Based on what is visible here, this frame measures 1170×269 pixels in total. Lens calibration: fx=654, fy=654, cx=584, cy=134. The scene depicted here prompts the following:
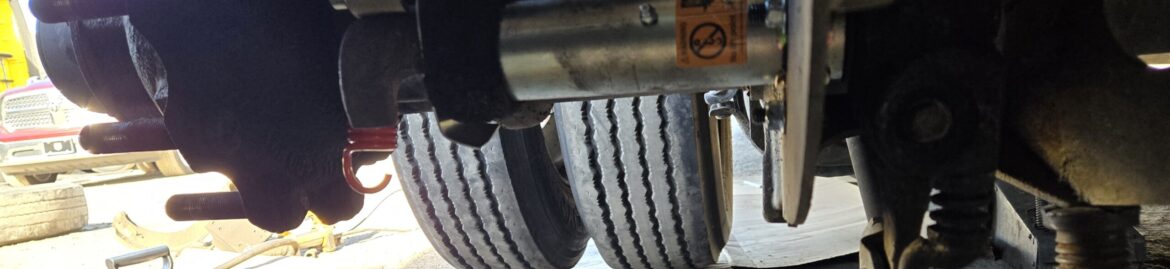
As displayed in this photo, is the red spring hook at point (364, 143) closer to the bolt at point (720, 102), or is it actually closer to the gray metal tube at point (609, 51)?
the gray metal tube at point (609, 51)

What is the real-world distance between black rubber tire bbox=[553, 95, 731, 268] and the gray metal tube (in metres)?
0.66

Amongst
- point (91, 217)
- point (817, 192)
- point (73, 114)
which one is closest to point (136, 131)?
point (817, 192)

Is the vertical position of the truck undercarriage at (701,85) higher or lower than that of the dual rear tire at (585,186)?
higher

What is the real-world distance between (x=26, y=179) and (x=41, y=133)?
1.23 meters

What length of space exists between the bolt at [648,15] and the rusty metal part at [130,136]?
45cm

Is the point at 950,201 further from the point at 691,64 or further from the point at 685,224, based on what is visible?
the point at 685,224

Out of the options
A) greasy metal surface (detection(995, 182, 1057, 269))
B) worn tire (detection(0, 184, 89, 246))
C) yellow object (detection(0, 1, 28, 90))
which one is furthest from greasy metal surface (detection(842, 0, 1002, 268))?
yellow object (detection(0, 1, 28, 90))

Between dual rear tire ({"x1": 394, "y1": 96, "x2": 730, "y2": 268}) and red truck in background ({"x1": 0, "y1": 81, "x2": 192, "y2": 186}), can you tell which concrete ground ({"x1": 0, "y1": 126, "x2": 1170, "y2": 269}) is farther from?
red truck in background ({"x1": 0, "y1": 81, "x2": 192, "y2": 186})

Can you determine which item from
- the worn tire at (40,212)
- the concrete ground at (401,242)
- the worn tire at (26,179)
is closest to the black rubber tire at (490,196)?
the concrete ground at (401,242)

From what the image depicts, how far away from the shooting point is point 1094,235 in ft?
1.77

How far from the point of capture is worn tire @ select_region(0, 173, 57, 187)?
5.81 m

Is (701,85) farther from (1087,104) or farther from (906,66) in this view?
(1087,104)

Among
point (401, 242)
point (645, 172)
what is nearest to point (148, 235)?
point (401, 242)

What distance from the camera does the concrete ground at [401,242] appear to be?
188 centimetres
